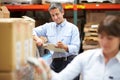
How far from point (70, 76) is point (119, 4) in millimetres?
3096

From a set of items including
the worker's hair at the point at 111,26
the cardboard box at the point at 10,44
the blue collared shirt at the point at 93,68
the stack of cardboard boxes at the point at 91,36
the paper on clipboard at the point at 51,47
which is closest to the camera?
the cardboard box at the point at 10,44

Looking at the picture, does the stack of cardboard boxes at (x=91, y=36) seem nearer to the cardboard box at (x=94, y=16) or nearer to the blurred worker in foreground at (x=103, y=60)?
the cardboard box at (x=94, y=16)

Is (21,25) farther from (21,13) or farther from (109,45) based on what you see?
(21,13)

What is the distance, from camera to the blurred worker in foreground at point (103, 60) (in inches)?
73.7

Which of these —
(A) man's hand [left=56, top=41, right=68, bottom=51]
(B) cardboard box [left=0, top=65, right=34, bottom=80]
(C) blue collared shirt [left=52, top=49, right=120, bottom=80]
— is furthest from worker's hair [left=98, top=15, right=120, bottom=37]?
(A) man's hand [left=56, top=41, right=68, bottom=51]

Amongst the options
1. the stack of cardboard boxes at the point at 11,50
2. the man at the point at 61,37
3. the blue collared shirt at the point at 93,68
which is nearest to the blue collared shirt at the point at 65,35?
the man at the point at 61,37

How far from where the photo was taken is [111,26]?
1876mm

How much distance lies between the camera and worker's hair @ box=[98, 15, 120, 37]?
1.86 meters

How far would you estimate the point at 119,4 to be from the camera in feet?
16.1

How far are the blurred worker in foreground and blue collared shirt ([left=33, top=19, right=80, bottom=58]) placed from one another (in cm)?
149

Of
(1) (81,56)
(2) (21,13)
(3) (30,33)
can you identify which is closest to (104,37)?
(1) (81,56)

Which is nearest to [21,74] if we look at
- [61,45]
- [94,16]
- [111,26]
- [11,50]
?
[11,50]

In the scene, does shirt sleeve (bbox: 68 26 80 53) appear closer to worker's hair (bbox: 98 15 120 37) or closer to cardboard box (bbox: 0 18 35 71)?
worker's hair (bbox: 98 15 120 37)

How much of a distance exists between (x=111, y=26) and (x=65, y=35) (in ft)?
6.03
